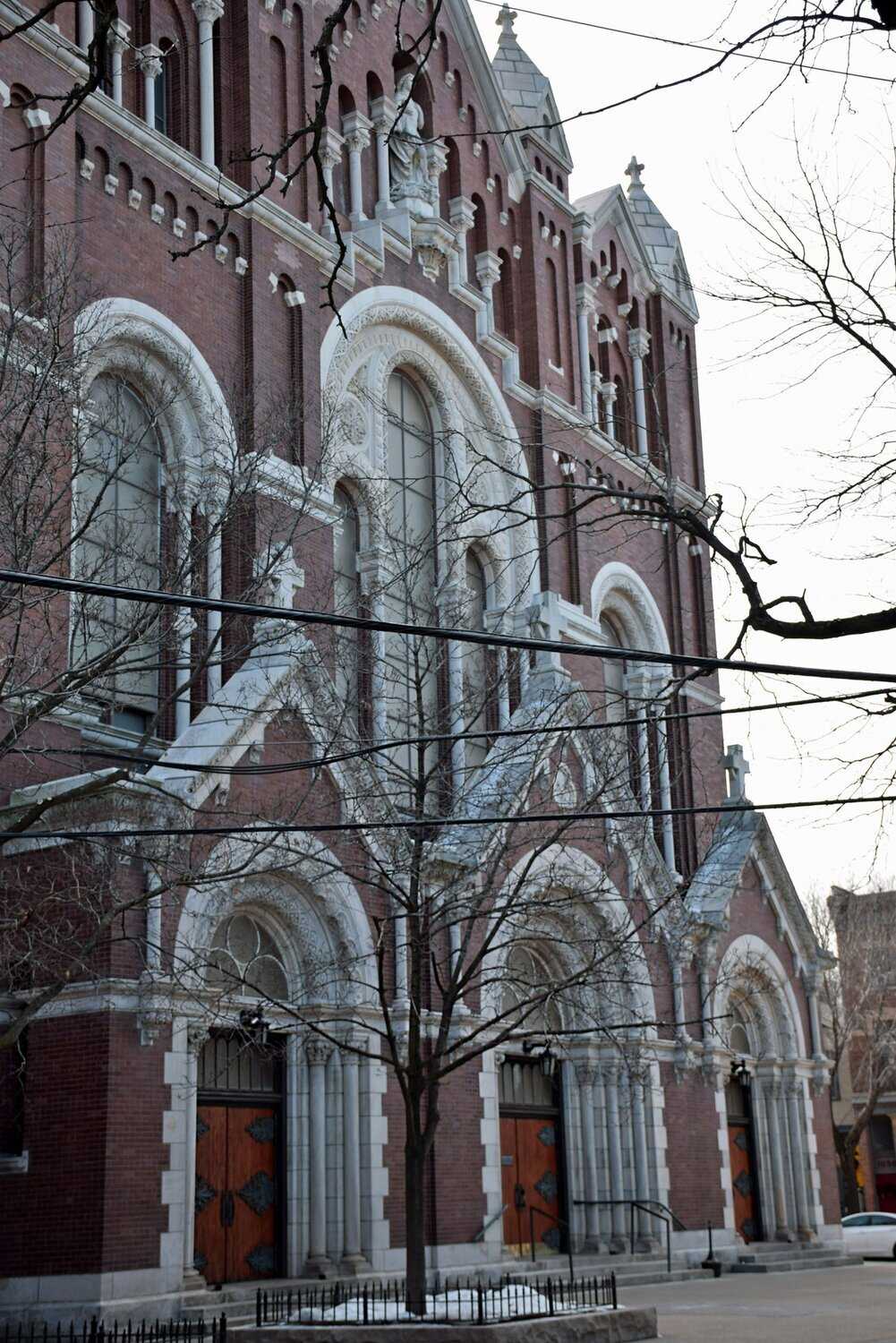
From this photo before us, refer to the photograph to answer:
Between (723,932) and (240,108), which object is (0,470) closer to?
(240,108)

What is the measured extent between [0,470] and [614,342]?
23.7 meters

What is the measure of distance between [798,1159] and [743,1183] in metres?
1.65

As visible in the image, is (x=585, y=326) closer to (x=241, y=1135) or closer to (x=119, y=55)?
(x=119, y=55)

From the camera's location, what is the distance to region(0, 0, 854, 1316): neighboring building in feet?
60.5

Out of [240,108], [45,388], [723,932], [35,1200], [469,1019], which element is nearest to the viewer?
[45,388]

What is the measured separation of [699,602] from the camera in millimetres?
37906

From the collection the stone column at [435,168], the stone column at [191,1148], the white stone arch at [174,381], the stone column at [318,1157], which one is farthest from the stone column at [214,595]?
the stone column at [435,168]

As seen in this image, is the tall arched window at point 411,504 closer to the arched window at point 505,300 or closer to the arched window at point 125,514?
the arched window at point 505,300

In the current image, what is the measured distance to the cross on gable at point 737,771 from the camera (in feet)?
112

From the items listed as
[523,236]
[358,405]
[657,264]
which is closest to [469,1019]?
[358,405]

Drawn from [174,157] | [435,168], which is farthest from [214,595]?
[435,168]

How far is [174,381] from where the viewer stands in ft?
77.6

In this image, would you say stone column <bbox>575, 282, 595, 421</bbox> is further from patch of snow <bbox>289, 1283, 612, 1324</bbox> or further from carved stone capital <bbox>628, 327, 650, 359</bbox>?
patch of snow <bbox>289, 1283, 612, 1324</bbox>

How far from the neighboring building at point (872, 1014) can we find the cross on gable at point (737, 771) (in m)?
10.6
